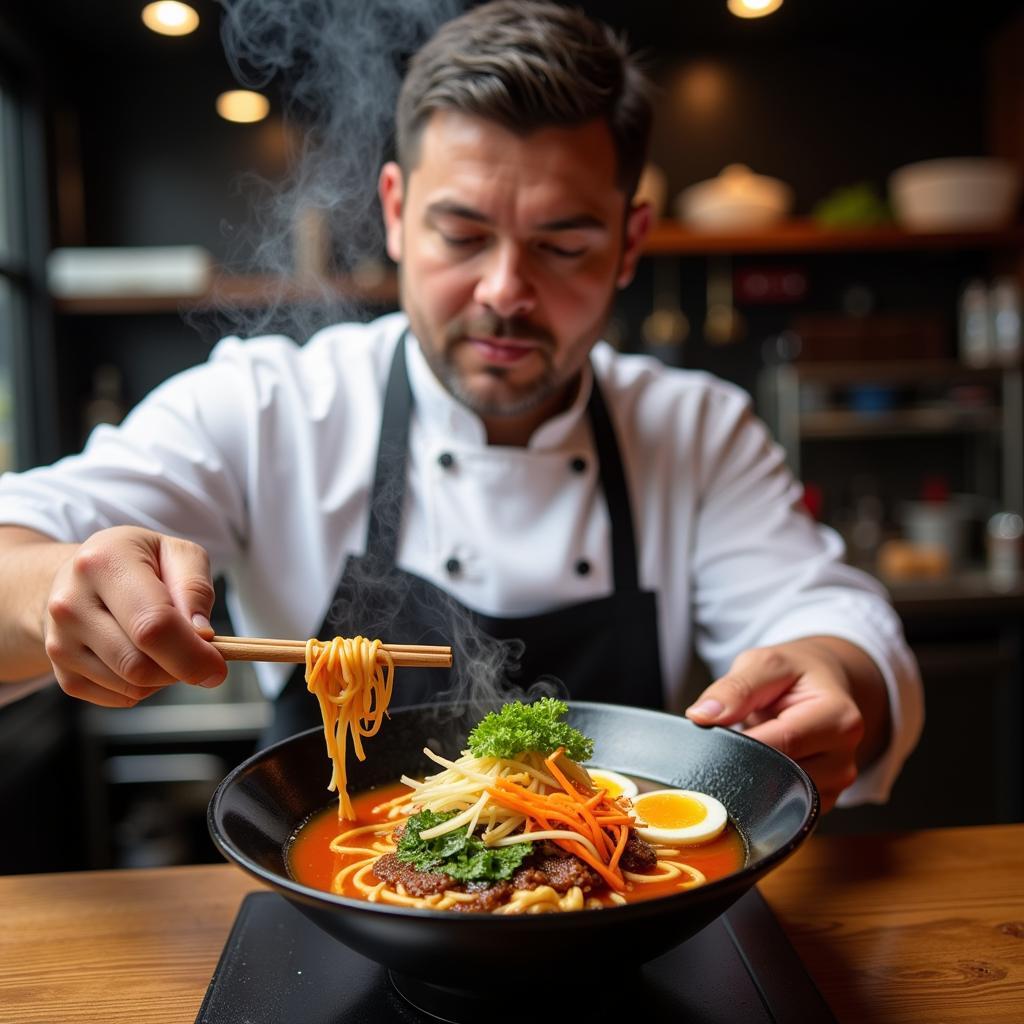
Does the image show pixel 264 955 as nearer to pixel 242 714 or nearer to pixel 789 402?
pixel 242 714

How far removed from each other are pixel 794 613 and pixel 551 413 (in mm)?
758

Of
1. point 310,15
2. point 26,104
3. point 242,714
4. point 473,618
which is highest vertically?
point 26,104

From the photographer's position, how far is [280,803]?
→ 137 centimetres

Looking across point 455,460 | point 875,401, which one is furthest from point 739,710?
point 875,401

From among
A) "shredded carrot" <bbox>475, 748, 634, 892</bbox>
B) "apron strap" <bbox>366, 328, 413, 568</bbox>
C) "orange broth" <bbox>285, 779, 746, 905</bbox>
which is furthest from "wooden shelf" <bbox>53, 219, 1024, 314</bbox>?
"shredded carrot" <bbox>475, 748, 634, 892</bbox>

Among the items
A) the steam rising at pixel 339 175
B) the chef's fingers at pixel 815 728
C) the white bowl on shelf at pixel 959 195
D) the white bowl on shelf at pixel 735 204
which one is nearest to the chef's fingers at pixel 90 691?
the steam rising at pixel 339 175

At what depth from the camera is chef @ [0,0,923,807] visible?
6.33ft

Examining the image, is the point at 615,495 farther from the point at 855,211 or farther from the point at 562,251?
the point at 855,211

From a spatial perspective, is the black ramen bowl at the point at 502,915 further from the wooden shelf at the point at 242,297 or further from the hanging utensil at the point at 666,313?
the hanging utensil at the point at 666,313

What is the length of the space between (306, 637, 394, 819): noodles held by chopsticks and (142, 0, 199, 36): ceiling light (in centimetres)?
288

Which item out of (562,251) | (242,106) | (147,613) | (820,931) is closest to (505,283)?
(562,251)

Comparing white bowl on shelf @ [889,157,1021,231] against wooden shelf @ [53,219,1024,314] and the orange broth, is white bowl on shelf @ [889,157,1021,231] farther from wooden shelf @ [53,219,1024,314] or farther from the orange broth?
the orange broth

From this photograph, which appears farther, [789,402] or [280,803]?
[789,402]

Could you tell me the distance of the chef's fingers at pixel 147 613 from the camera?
3.90 ft
